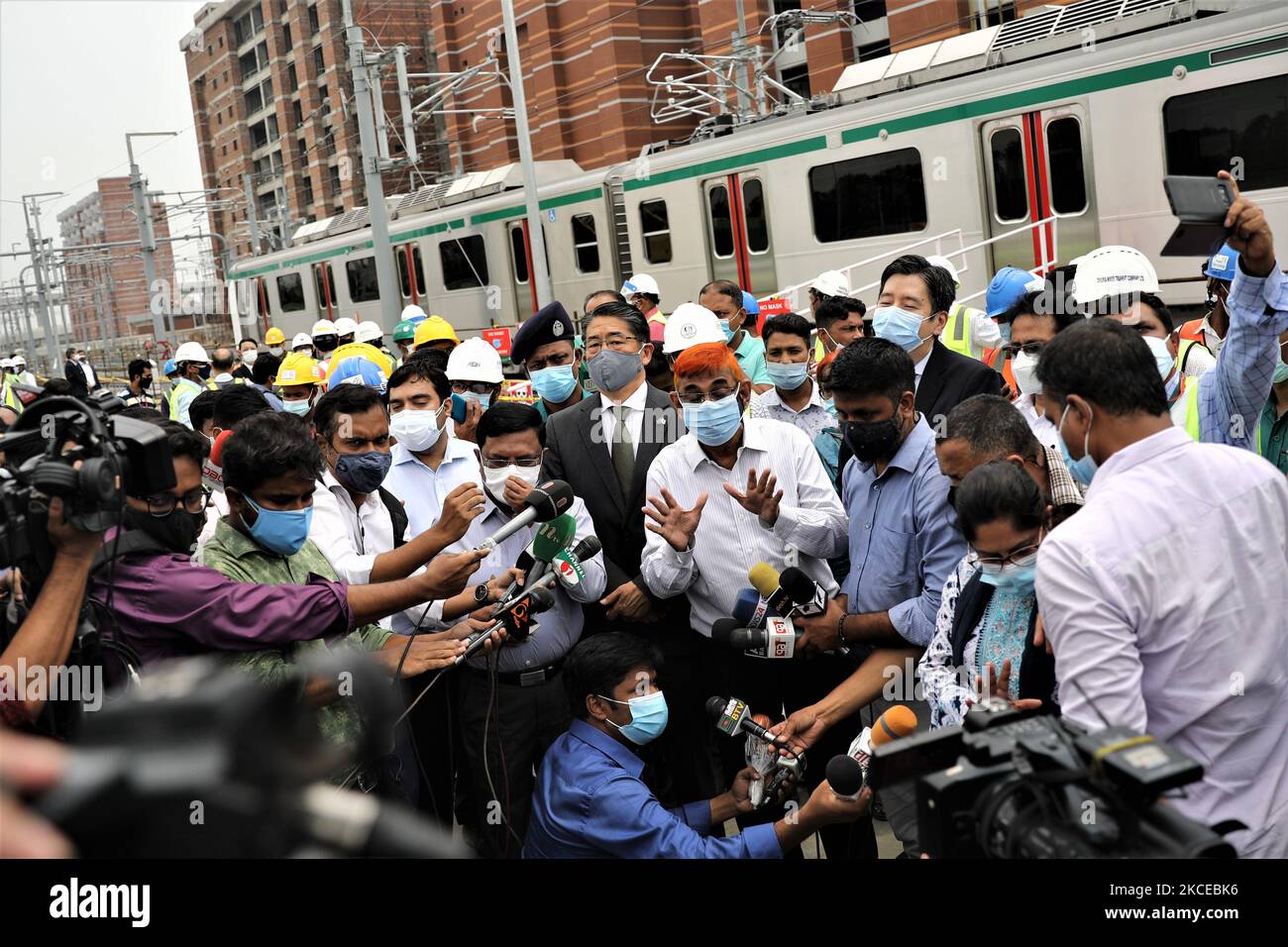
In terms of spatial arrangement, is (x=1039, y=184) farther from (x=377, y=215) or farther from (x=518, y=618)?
(x=377, y=215)

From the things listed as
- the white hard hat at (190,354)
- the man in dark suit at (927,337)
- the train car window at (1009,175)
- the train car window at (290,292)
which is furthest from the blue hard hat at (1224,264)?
the train car window at (290,292)

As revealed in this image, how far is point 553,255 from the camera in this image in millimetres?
17844

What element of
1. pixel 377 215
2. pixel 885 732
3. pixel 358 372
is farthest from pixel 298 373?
pixel 377 215

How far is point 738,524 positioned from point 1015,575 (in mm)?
1332

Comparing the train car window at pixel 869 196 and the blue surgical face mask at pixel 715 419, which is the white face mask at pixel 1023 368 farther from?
the train car window at pixel 869 196

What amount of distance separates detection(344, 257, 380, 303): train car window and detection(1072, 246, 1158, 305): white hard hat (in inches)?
765

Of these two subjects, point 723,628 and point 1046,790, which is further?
point 723,628

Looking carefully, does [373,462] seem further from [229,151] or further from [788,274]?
[229,151]

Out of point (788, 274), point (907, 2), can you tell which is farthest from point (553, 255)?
point (907, 2)

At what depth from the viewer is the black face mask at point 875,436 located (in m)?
3.51

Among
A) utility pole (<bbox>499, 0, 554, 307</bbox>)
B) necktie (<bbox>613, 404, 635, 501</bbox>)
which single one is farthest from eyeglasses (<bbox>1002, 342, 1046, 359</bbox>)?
utility pole (<bbox>499, 0, 554, 307</bbox>)

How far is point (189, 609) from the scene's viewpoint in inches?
102
